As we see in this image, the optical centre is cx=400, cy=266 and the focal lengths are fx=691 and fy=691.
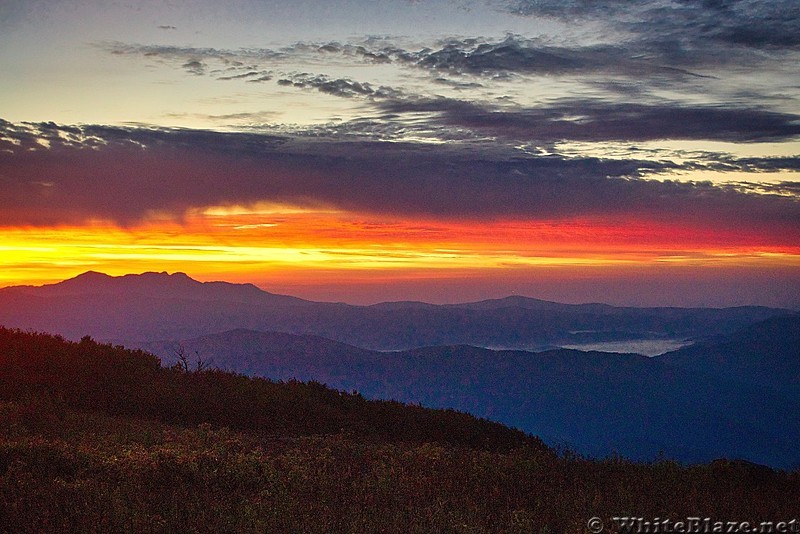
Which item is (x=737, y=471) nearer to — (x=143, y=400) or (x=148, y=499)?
(x=148, y=499)

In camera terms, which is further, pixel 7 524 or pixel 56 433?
pixel 56 433

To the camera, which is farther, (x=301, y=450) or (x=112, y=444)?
(x=301, y=450)

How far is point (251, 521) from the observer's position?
7234mm

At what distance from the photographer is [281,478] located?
9344mm

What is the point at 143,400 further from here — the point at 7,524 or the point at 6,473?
the point at 7,524

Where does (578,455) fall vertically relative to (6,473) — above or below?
below

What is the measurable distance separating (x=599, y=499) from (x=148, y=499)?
17.9ft

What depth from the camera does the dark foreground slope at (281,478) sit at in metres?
7.43

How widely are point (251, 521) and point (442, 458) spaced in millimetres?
4551

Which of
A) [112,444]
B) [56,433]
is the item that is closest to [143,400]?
[56,433]

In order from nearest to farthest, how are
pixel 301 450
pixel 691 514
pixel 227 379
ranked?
1. pixel 691 514
2. pixel 301 450
3. pixel 227 379

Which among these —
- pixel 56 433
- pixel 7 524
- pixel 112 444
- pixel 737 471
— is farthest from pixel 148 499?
pixel 737 471

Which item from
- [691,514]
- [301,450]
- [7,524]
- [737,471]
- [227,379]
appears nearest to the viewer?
[7,524]

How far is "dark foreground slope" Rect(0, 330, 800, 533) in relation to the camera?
743 centimetres
